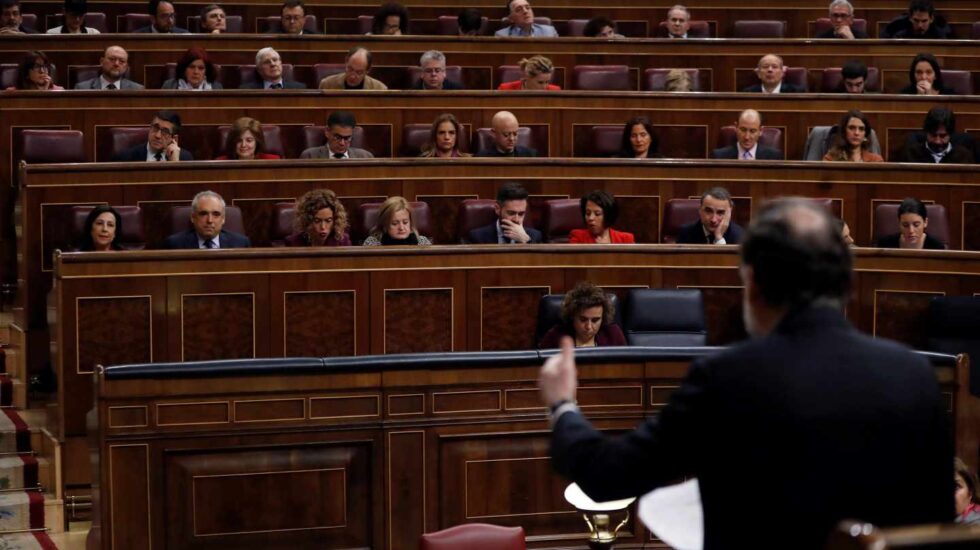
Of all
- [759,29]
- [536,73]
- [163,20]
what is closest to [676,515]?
[536,73]

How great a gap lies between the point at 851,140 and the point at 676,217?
31.6 inches

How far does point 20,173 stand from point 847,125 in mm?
2785

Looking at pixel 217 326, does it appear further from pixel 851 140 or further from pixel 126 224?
pixel 851 140

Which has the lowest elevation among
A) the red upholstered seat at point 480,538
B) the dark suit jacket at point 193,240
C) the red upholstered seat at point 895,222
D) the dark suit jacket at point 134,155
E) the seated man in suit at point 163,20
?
the red upholstered seat at point 480,538

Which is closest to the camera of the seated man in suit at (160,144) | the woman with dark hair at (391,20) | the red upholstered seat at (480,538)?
the red upholstered seat at (480,538)

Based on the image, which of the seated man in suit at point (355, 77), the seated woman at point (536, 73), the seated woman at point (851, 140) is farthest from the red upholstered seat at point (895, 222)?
the seated man in suit at point (355, 77)

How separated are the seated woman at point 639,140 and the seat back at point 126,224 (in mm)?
1741

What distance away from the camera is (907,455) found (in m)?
1.23

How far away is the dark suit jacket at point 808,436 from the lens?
47.3 inches

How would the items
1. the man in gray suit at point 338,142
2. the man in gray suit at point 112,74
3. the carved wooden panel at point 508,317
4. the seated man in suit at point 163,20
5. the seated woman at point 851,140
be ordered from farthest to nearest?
the seated man in suit at point 163,20 → the man in gray suit at point 112,74 → the seated woman at point 851,140 → the man in gray suit at point 338,142 → the carved wooden panel at point 508,317

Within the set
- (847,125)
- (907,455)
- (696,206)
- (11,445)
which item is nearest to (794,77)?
(847,125)

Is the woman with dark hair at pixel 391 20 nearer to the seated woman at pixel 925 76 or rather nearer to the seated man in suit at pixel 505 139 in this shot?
the seated man in suit at pixel 505 139

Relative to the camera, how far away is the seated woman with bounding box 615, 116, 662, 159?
5.14 m

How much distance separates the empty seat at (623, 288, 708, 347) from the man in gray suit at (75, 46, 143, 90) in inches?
90.4
